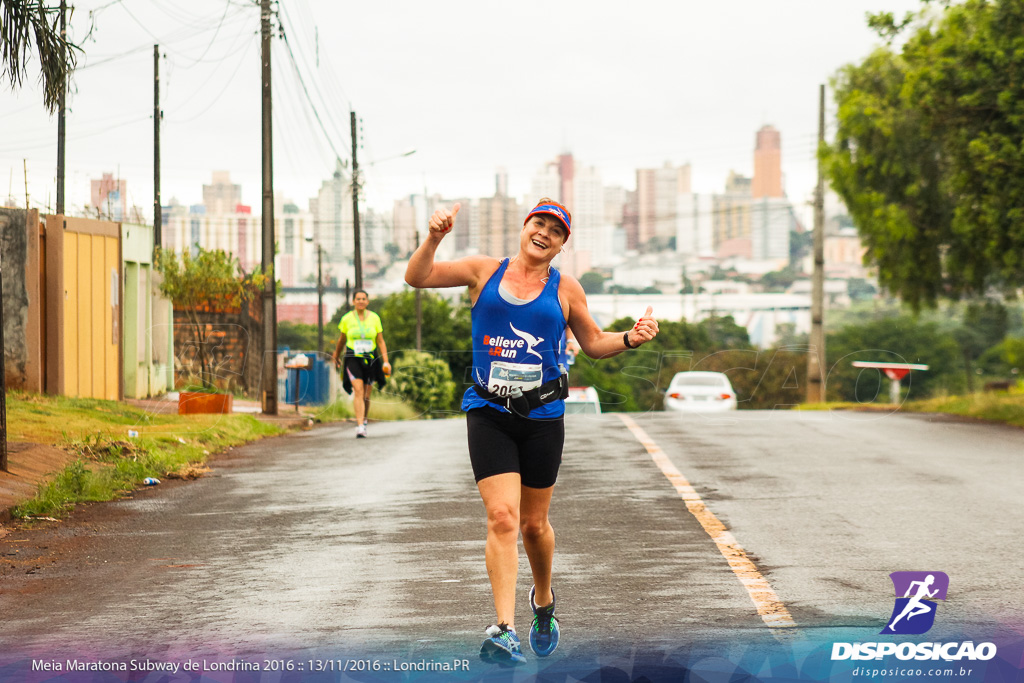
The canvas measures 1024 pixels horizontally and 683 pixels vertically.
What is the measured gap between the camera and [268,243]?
26.5m

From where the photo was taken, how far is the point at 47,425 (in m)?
14.9

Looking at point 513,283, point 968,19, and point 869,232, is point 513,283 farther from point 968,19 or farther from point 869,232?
point 869,232

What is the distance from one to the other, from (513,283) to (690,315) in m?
119

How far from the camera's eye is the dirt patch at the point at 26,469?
10.7 meters

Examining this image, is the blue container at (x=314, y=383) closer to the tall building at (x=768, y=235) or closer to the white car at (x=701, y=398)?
the white car at (x=701, y=398)

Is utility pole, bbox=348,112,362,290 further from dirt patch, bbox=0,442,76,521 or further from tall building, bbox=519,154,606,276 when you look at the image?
tall building, bbox=519,154,606,276

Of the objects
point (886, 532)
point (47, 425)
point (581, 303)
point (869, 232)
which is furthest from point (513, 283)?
point (869, 232)

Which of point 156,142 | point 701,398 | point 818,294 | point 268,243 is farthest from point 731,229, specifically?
point 268,243

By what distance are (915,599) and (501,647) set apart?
2739 mm

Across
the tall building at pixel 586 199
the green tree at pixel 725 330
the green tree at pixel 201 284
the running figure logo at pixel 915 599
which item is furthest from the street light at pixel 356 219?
the tall building at pixel 586 199

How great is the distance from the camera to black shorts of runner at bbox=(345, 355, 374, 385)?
57.4 feet

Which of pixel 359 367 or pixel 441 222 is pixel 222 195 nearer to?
pixel 359 367

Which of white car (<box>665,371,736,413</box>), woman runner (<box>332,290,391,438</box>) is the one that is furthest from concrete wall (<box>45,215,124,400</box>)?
white car (<box>665,371,736,413</box>)

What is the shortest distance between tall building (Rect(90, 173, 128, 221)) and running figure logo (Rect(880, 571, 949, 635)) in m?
18.4
